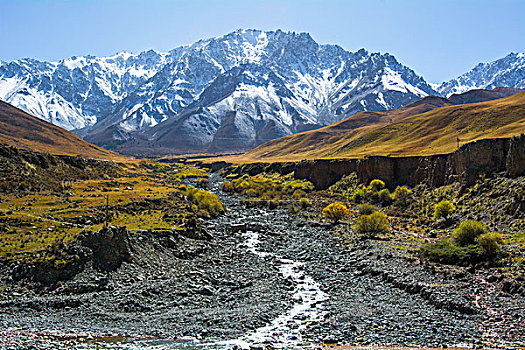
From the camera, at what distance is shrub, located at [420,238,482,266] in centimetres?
4266

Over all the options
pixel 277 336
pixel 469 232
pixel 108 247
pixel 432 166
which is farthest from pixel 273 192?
pixel 277 336

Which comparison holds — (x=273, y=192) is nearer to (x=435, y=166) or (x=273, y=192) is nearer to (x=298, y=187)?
(x=298, y=187)

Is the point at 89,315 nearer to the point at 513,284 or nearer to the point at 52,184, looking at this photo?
the point at 513,284

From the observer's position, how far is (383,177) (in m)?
111

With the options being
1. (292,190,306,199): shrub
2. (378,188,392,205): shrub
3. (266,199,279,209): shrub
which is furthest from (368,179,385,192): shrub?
(266,199,279,209): shrub

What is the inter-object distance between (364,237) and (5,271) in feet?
153

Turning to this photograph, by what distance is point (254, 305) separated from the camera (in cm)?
3666

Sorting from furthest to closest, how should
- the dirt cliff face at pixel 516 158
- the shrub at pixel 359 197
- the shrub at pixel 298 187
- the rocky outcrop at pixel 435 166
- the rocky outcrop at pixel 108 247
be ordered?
the shrub at pixel 298 187
the shrub at pixel 359 197
the rocky outcrop at pixel 435 166
the dirt cliff face at pixel 516 158
the rocky outcrop at pixel 108 247

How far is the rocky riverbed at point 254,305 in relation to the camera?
29.3 metres

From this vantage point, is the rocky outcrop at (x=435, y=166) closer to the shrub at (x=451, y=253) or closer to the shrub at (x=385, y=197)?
the shrub at (x=385, y=197)

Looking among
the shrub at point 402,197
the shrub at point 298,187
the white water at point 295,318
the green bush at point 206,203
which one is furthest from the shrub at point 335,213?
the shrub at point 298,187

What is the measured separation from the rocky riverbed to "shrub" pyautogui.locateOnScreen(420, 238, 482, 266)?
2.48m

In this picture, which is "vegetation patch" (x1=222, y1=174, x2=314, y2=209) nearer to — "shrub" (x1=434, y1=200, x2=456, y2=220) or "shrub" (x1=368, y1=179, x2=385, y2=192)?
"shrub" (x1=368, y1=179, x2=385, y2=192)

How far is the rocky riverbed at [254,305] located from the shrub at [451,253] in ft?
8.15
